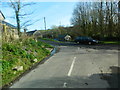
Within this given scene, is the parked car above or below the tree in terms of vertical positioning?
below

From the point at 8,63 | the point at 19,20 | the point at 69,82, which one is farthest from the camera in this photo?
the point at 19,20

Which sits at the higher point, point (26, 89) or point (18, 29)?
point (18, 29)

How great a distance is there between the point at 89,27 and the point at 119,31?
1155 cm

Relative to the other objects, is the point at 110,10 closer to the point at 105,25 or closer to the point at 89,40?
the point at 105,25

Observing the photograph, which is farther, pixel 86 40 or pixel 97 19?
pixel 97 19

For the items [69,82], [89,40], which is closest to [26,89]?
[69,82]

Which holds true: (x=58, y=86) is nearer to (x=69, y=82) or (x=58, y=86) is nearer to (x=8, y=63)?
(x=69, y=82)

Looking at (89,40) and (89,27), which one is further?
(89,27)

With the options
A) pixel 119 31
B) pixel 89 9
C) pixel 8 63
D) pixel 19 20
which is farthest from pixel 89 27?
pixel 8 63

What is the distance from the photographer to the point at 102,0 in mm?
34656

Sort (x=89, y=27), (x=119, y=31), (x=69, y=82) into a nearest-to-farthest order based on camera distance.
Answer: (x=69, y=82) < (x=119, y=31) < (x=89, y=27)

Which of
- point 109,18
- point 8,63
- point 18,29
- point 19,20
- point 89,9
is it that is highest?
point 89,9

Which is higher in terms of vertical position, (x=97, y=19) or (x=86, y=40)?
(x=97, y=19)

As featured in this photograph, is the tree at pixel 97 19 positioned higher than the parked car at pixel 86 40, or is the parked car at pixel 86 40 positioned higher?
the tree at pixel 97 19
